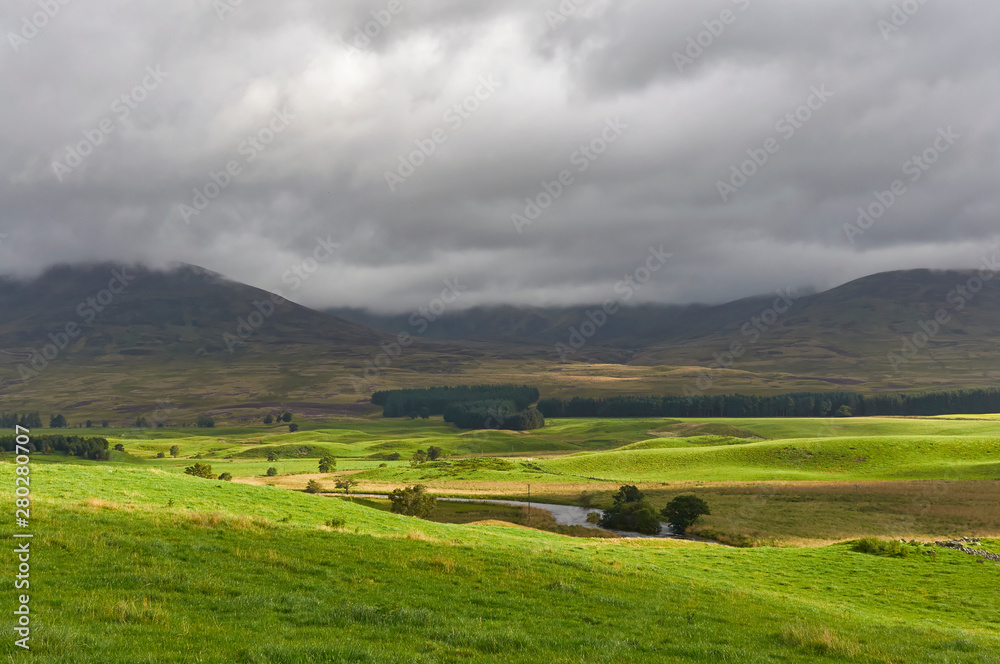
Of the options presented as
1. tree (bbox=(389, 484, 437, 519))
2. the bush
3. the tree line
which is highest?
the bush

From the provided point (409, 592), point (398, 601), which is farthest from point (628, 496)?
point (398, 601)

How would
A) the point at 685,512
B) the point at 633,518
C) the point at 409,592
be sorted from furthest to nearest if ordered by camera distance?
the point at 633,518
the point at 685,512
the point at 409,592

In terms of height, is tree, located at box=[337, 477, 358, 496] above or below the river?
above

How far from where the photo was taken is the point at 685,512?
8444 cm

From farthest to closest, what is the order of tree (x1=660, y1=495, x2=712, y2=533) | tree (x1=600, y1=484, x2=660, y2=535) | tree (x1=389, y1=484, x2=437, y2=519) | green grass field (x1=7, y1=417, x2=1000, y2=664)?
tree (x1=600, y1=484, x2=660, y2=535) → tree (x1=660, y1=495, x2=712, y2=533) → tree (x1=389, y1=484, x2=437, y2=519) → green grass field (x1=7, y1=417, x2=1000, y2=664)

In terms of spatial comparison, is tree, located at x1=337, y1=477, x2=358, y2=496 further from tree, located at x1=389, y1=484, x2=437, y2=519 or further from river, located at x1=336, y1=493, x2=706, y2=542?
tree, located at x1=389, y1=484, x2=437, y2=519

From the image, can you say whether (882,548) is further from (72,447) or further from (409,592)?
(72,447)

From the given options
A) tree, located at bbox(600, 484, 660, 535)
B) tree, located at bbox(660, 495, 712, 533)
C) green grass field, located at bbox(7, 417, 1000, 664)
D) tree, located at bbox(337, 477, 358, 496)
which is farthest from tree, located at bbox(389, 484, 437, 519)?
tree, located at bbox(660, 495, 712, 533)

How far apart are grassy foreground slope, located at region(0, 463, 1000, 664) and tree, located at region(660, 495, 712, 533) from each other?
4700cm

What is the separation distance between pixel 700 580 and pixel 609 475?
372 ft

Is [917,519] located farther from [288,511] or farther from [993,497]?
[288,511]

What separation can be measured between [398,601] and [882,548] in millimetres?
43835

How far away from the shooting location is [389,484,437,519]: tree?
79.5 m

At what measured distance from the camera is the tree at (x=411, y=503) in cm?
7950
